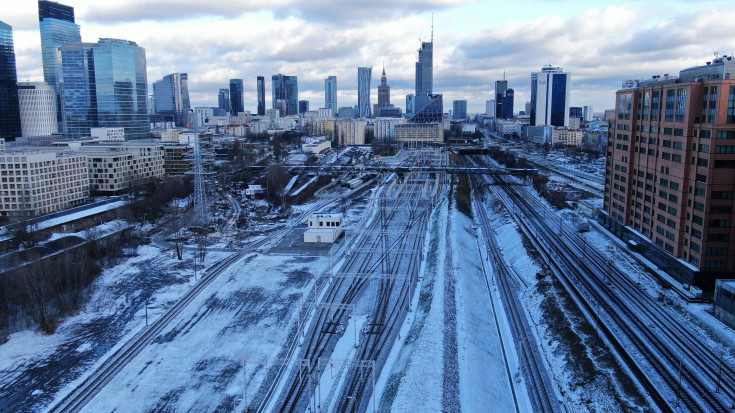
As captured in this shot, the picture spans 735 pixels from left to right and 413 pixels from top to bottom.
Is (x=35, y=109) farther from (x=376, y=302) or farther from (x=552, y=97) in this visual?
(x=552, y=97)

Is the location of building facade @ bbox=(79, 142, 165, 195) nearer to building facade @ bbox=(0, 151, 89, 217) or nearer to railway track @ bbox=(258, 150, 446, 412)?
building facade @ bbox=(0, 151, 89, 217)

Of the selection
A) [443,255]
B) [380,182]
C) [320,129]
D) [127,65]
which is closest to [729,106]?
[443,255]

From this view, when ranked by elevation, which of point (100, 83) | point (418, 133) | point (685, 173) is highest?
point (100, 83)

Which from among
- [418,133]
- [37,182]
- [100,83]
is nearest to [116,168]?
[37,182]

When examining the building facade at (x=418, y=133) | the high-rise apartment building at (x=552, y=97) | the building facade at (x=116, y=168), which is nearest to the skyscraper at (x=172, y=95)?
the building facade at (x=418, y=133)

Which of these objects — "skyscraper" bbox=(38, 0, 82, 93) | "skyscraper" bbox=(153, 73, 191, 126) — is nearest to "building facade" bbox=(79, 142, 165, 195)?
"skyscraper" bbox=(38, 0, 82, 93)

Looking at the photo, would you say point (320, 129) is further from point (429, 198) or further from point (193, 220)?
point (193, 220)
